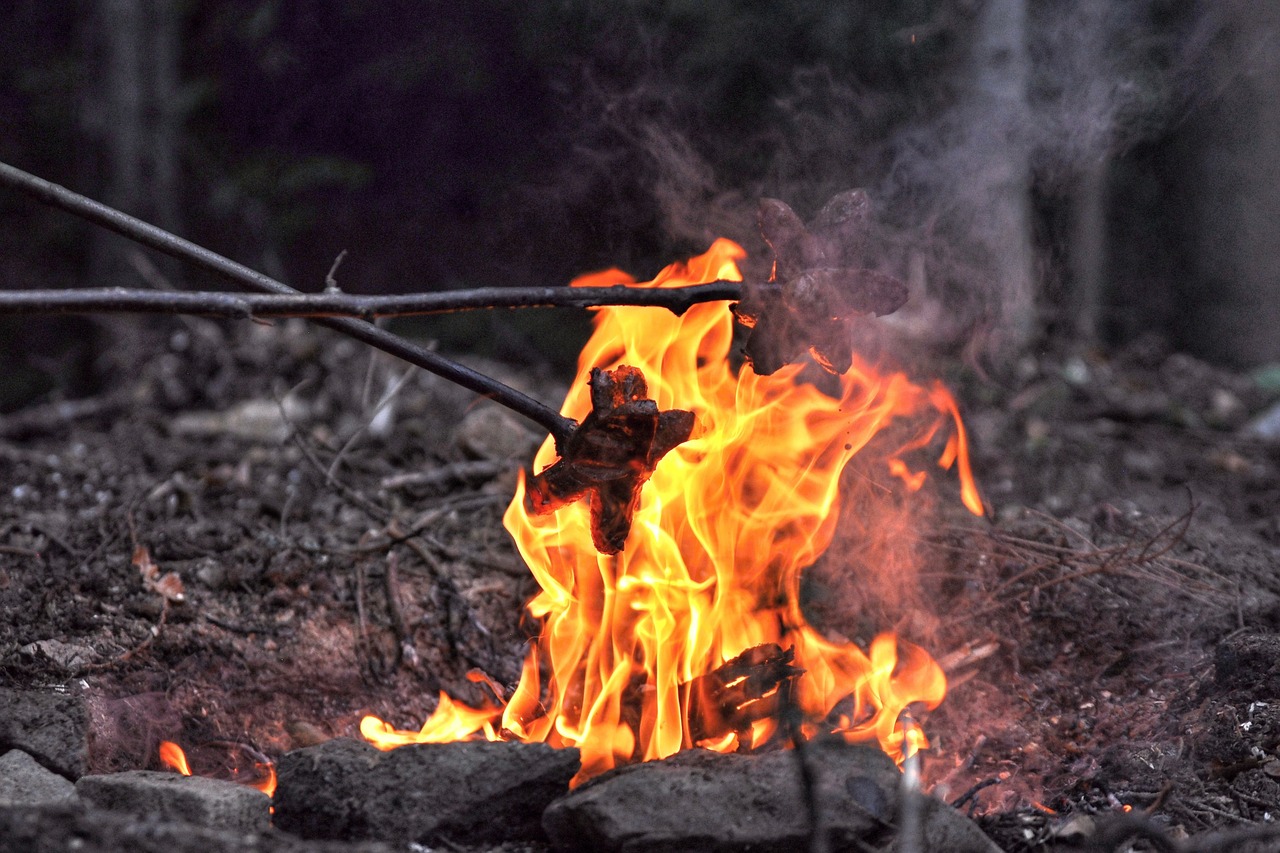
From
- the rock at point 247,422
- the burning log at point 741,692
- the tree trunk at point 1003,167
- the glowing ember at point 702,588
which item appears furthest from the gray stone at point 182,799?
the tree trunk at point 1003,167

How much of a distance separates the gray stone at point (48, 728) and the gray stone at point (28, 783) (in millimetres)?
32

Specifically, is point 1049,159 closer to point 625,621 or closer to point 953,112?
point 953,112

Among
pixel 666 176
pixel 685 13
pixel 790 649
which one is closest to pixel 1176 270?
pixel 685 13

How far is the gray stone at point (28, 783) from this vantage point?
257cm

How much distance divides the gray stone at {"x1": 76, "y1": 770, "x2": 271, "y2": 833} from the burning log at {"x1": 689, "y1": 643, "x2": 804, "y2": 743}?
42.9 inches

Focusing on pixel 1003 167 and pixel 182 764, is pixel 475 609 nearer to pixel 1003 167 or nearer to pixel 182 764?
pixel 182 764

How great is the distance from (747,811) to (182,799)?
1.22 m

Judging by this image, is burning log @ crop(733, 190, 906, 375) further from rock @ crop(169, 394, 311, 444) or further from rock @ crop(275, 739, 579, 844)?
rock @ crop(169, 394, 311, 444)

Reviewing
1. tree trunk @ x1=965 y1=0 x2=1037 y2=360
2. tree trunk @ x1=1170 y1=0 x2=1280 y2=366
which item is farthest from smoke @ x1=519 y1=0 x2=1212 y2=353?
tree trunk @ x1=1170 y1=0 x2=1280 y2=366

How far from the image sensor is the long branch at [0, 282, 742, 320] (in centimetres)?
212

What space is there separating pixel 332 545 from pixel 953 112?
400 cm

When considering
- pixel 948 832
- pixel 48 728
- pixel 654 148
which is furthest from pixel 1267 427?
pixel 48 728

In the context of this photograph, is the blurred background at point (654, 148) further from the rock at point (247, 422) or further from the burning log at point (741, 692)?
the burning log at point (741, 692)

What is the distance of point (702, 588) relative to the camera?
314 cm
